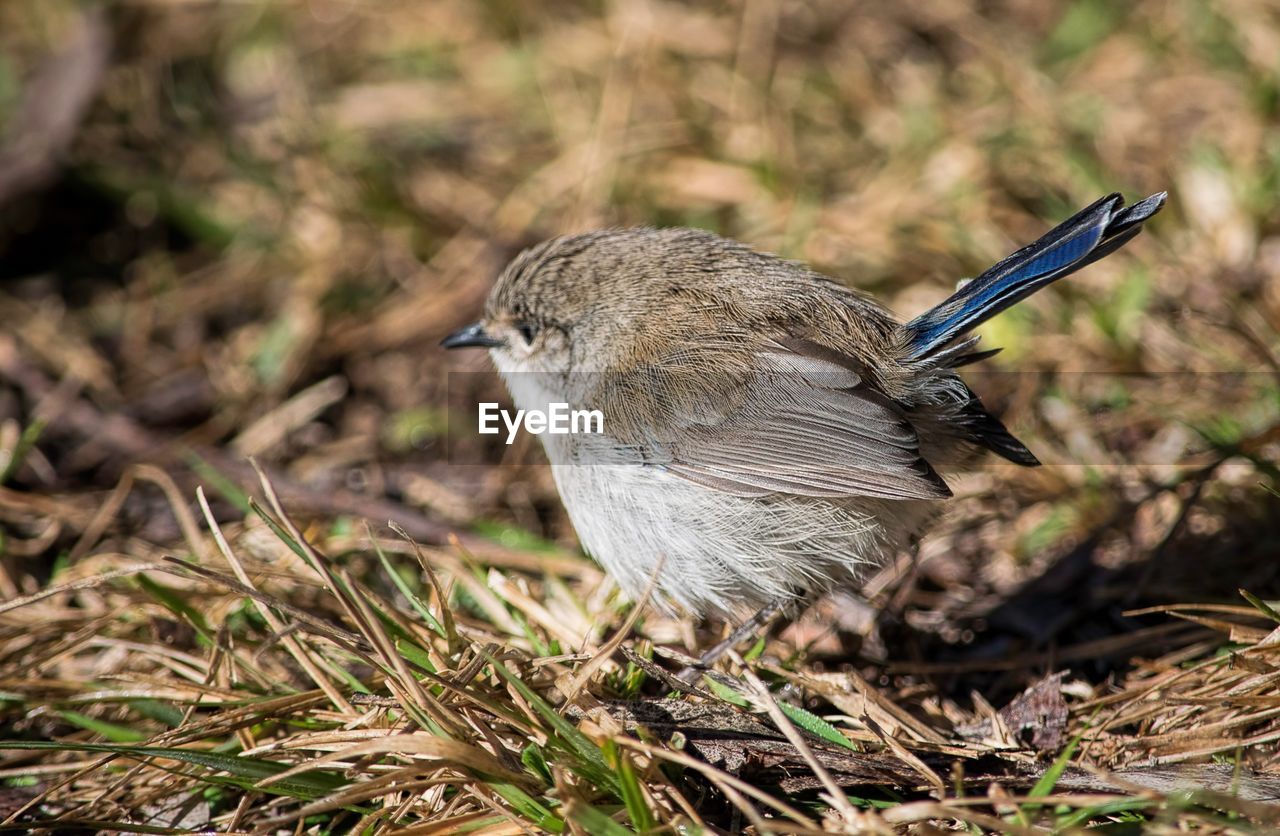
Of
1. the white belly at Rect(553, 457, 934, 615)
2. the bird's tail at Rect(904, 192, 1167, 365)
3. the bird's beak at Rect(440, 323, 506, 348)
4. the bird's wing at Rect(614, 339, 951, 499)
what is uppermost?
the bird's tail at Rect(904, 192, 1167, 365)

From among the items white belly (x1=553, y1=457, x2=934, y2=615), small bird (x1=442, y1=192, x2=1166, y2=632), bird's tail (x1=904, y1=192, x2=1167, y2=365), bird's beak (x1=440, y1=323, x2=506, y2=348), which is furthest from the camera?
bird's beak (x1=440, y1=323, x2=506, y2=348)

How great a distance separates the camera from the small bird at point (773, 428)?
293cm

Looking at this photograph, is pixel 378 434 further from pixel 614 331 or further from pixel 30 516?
pixel 614 331

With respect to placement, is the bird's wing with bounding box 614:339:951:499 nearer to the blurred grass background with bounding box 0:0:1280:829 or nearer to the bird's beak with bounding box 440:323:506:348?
the blurred grass background with bounding box 0:0:1280:829

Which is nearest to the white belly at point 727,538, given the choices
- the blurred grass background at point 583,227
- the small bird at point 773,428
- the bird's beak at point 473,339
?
the small bird at point 773,428

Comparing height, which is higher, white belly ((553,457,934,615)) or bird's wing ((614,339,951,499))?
bird's wing ((614,339,951,499))

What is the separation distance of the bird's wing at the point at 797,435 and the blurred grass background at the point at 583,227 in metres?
0.71

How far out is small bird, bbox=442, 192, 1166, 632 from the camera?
9.62 ft

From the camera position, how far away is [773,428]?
309 centimetres

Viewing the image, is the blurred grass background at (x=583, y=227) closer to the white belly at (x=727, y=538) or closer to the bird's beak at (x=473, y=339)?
the white belly at (x=727, y=538)

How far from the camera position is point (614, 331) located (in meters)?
3.46

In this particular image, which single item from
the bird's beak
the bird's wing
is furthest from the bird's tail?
the bird's beak

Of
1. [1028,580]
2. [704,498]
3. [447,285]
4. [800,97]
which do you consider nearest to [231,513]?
[447,285]

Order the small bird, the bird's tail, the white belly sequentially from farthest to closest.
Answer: the white belly → the small bird → the bird's tail
